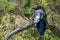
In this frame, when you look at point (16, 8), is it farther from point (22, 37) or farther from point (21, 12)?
point (22, 37)

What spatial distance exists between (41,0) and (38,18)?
488 mm

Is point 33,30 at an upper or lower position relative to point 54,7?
lower

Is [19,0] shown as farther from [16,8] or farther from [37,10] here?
[37,10]

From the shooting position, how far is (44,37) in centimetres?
239

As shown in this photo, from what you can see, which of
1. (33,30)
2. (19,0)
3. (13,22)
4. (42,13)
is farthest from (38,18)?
(13,22)

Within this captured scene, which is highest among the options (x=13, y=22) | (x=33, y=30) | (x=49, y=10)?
(x=49, y=10)

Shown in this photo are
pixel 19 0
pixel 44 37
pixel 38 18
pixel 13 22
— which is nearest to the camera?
pixel 38 18

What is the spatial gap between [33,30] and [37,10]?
0.35 meters

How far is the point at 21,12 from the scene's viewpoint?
2.76 m

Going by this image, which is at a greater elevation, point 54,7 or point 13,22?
point 54,7

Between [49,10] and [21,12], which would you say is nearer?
[49,10]

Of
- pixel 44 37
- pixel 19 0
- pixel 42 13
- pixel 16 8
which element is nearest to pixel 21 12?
pixel 16 8

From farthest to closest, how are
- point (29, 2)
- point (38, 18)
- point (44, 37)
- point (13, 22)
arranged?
1. point (13, 22)
2. point (29, 2)
3. point (44, 37)
4. point (38, 18)

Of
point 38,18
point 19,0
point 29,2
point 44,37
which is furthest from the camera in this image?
point 19,0
